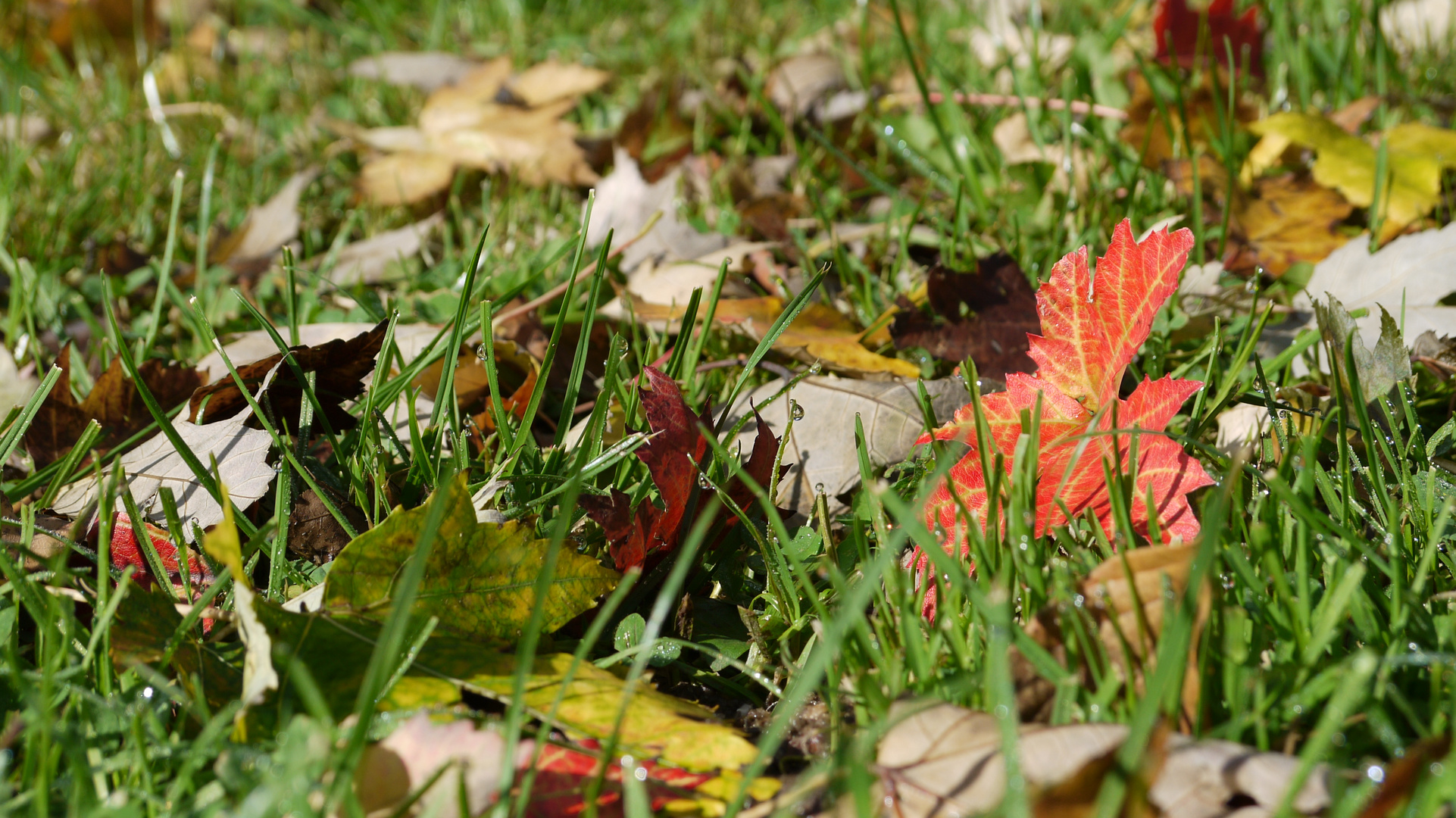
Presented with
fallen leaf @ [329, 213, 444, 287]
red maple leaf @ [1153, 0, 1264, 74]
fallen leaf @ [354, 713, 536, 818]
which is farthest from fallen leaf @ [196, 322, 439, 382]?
A: red maple leaf @ [1153, 0, 1264, 74]

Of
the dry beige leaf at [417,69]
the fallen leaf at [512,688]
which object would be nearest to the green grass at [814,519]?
the fallen leaf at [512,688]

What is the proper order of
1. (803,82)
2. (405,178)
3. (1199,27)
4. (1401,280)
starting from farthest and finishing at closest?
(803,82) → (405,178) → (1199,27) → (1401,280)

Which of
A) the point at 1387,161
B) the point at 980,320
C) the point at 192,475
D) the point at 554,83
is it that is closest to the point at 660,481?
the point at 192,475

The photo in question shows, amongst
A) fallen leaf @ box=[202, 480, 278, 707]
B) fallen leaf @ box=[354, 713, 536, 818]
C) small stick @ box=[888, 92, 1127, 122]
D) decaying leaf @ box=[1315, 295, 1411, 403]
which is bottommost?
fallen leaf @ box=[354, 713, 536, 818]

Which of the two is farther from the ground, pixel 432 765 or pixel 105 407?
pixel 105 407

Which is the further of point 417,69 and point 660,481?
point 417,69

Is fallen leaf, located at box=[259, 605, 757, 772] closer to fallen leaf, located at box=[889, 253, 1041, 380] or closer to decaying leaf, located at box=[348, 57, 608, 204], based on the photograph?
fallen leaf, located at box=[889, 253, 1041, 380]

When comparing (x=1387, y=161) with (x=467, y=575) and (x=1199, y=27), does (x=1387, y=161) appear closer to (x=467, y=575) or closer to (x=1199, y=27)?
(x=1199, y=27)

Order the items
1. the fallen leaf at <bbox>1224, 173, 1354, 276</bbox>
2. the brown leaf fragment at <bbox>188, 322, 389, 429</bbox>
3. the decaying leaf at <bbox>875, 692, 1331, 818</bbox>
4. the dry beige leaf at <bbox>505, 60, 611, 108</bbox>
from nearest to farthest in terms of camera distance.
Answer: the decaying leaf at <bbox>875, 692, 1331, 818</bbox>
the brown leaf fragment at <bbox>188, 322, 389, 429</bbox>
the fallen leaf at <bbox>1224, 173, 1354, 276</bbox>
the dry beige leaf at <bbox>505, 60, 611, 108</bbox>
